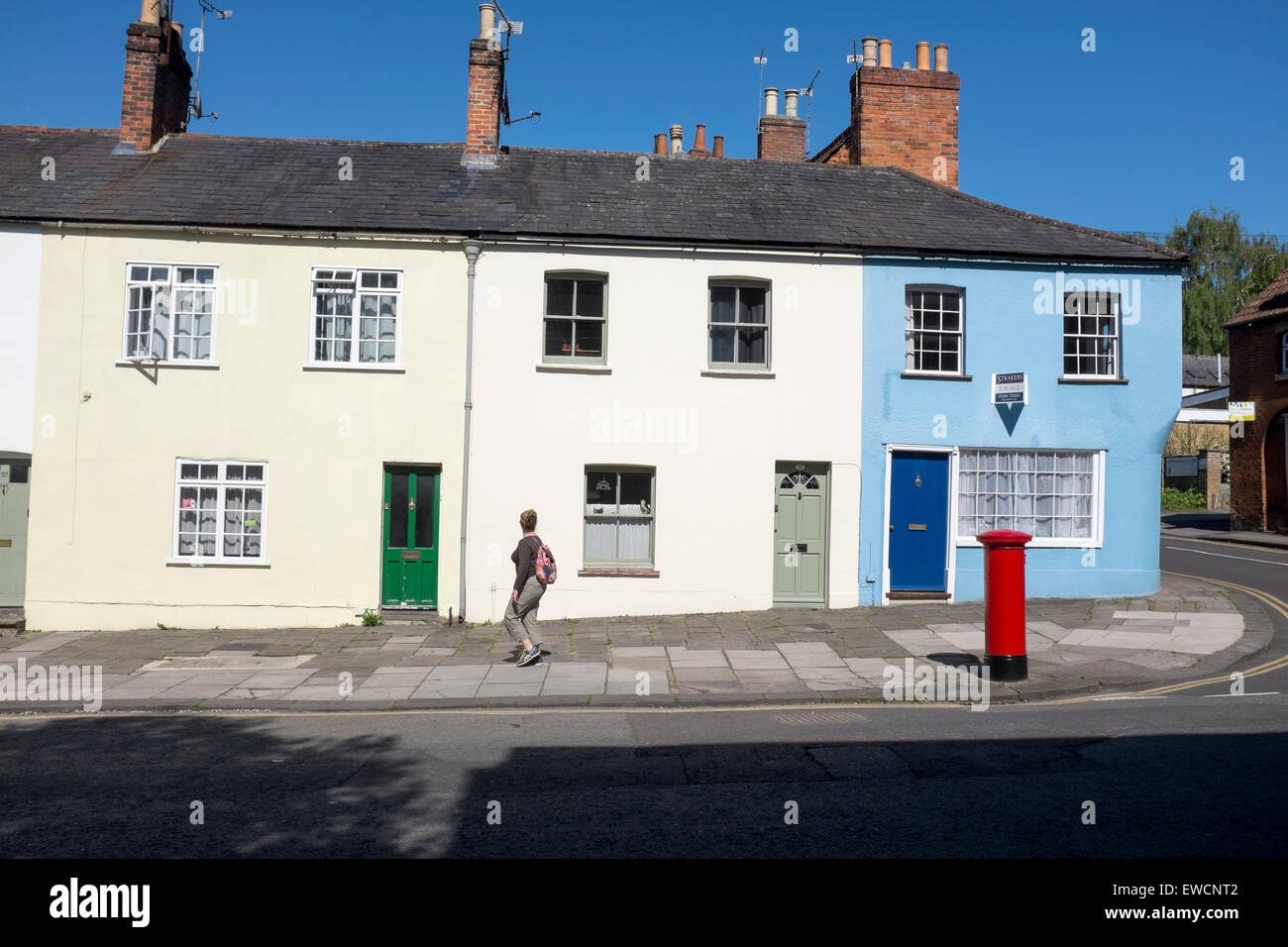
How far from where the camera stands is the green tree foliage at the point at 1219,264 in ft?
171

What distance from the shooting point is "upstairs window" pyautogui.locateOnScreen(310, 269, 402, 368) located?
15648 mm

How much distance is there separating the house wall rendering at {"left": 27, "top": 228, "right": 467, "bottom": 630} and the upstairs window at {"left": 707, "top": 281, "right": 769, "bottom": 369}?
4271 mm

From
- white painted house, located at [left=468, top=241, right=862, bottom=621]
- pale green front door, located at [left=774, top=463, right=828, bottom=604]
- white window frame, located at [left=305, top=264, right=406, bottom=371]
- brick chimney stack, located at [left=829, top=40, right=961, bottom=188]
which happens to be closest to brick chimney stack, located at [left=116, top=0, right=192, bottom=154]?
white window frame, located at [left=305, top=264, right=406, bottom=371]

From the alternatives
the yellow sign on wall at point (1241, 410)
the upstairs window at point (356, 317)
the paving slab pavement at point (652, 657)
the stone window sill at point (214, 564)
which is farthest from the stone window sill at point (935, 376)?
the yellow sign on wall at point (1241, 410)

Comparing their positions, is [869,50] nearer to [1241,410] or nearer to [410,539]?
[410,539]

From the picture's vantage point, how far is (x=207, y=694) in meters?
10.4

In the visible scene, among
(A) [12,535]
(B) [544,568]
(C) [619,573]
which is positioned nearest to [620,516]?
(C) [619,573]

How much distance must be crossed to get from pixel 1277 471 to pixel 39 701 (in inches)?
1285

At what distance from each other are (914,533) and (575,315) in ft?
22.1

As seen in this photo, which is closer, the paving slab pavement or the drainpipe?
the paving slab pavement

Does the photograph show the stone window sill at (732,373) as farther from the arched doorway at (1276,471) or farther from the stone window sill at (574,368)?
the arched doorway at (1276,471)

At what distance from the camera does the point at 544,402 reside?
1570 centimetres

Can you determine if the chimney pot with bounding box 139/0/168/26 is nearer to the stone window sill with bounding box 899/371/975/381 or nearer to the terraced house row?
the terraced house row

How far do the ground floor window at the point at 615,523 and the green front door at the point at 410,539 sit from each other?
2506mm
